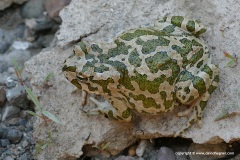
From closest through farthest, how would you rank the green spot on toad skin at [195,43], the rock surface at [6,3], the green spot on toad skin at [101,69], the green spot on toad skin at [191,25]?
the green spot on toad skin at [101,69] → the green spot on toad skin at [195,43] → the green spot on toad skin at [191,25] → the rock surface at [6,3]

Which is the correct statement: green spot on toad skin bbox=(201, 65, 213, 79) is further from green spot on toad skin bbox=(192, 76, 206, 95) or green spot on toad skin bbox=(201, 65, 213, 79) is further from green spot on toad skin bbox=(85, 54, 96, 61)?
green spot on toad skin bbox=(85, 54, 96, 61)

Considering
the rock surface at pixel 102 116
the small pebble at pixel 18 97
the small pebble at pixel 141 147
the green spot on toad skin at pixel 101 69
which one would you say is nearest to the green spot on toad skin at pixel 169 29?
the rock surface at pixel 102 116

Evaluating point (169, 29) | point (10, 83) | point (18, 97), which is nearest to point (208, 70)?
point (169, 29)

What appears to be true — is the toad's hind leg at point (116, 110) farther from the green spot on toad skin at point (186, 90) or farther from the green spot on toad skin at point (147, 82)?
the green spot on toad skin at point (186, 90)

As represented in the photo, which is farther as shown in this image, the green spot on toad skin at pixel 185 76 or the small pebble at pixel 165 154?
the small pebble at pixel 165 154

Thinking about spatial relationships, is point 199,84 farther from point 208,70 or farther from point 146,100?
point 146,100

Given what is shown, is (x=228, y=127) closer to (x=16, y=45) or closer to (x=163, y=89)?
(x=163, y=89)

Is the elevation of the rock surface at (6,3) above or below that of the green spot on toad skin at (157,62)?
below
